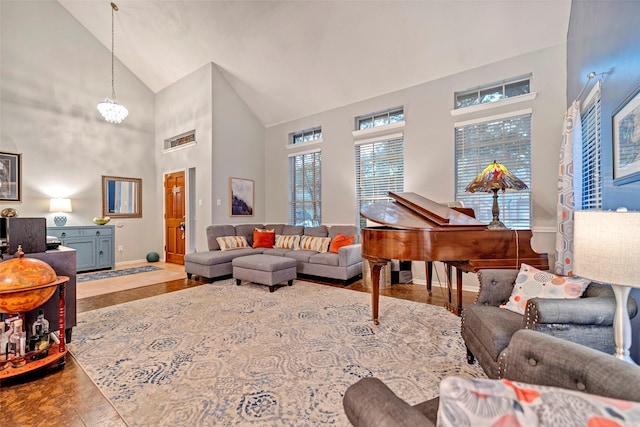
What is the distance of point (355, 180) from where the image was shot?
17.4ft

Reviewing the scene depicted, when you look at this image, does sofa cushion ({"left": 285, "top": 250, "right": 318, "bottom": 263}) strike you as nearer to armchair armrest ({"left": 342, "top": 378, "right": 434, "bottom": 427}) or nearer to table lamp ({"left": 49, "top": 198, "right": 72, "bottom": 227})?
armchair armrest ({"left": 342, "top": 378, "right": 434, "bottom": 427})

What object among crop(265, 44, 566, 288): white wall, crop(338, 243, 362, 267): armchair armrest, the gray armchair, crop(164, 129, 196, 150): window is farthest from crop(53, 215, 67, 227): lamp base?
the gray armchair

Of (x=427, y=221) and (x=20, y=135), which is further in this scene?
(x=20, y=135)

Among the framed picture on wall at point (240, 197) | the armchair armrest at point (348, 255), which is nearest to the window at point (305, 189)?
the framed picture on wall at point (240, 197)

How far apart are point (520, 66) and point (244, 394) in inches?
185

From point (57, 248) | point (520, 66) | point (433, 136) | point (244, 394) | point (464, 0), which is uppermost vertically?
point (464, 0)

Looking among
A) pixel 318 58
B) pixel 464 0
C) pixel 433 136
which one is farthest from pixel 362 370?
pixel 318 58

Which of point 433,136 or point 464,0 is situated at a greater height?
point 464,0

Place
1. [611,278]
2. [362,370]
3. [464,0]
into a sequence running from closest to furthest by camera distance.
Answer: [611,278] < [362,370] < [464,0]

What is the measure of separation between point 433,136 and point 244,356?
3.88 meters

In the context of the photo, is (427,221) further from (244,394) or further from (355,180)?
(355,180)

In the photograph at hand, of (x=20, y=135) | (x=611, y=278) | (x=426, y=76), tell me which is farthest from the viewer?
(x=20, y=135)

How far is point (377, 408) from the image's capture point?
76 centimetres

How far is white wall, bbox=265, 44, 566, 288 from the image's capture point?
3576 millimetres
